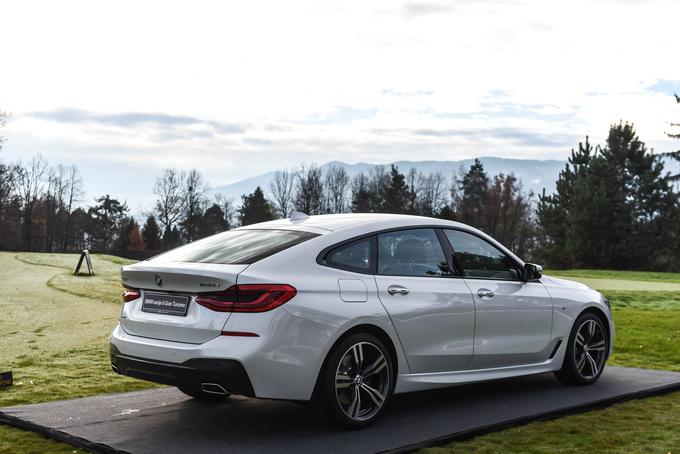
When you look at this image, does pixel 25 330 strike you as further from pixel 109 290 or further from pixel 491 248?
pixel 109 290

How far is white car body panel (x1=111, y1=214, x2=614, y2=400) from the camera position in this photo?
5582mm

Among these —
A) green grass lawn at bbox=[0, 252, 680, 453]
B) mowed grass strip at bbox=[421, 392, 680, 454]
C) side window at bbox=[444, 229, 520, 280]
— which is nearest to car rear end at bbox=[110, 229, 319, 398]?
A: green grass lawn at bbox=[0, 252, 680, 453]

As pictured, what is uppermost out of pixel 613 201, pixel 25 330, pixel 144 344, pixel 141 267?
pixel 613 201

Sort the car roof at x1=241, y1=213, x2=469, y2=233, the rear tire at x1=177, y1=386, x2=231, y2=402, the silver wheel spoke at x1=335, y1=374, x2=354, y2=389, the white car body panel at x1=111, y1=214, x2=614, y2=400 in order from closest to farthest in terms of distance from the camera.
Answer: the white car body panel at x1=111, y1=214, x2=614, y2=400, the silver wheel spoke at x1=335, y1=374, x2=354, y2=389, the car roof at x1=241, y1=213, x2=469, y2=233, the rear tire at x1=177, y1=386, x2=231, y2=402

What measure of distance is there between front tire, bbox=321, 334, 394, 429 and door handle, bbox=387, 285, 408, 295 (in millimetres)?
402

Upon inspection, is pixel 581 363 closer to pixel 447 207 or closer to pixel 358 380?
pixel 358 380

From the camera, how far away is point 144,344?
19.4 feet

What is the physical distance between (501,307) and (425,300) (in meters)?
1.02

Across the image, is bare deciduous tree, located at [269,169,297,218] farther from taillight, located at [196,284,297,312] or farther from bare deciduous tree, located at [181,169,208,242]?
taillight, located at [196,284,297,312]

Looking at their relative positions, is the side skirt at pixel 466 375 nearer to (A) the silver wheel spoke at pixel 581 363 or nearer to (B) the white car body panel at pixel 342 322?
(B) the white car body panel at pixel 342 322

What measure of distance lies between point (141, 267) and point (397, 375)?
2134mm

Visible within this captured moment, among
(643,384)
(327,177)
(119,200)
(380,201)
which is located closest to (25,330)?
(643,384)

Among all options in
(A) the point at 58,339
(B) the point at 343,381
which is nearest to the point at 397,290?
(B) the point at 343,381

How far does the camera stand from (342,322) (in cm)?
588
